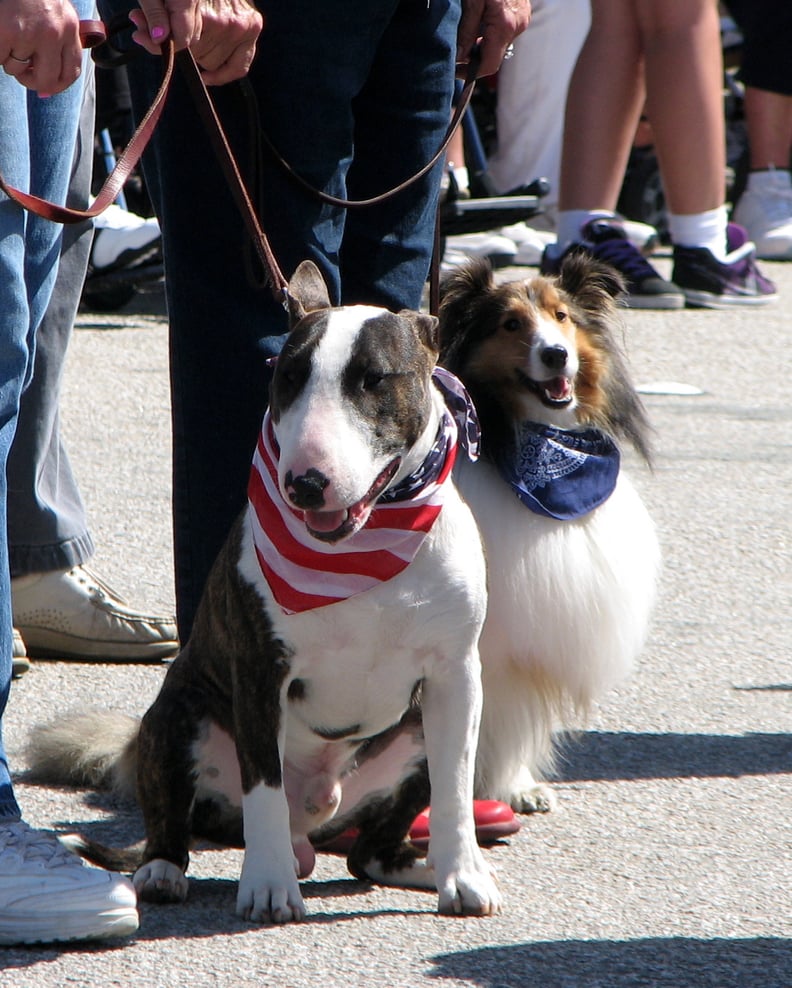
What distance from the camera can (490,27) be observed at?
3391mm

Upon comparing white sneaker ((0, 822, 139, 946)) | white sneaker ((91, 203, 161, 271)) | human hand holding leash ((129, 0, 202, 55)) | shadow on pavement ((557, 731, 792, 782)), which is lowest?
white sneaker ((91, 203, 161, 271))

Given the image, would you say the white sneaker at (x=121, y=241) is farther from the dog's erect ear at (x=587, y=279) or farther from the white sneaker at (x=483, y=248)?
the dog's erect ear at (x=587, y=279)

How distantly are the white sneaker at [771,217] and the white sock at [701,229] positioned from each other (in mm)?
2239

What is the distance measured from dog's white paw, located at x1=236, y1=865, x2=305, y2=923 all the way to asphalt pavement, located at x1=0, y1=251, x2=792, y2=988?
0.03 m

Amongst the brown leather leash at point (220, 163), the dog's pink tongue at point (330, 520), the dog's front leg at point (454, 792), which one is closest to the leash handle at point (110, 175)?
the brown leather leash at point (220, 163)

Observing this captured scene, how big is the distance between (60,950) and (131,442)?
3726 mm

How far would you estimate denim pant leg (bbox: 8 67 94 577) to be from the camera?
389cm

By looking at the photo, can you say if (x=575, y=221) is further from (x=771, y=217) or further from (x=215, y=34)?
(x=215, y=34)

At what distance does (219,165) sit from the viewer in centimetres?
306

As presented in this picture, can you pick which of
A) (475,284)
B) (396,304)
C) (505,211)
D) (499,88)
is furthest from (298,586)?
(499,88)

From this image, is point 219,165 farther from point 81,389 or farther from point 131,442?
point 81,389

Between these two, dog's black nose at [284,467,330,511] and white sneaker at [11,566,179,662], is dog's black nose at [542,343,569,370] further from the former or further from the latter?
white sneaker at [11,566,179,662]

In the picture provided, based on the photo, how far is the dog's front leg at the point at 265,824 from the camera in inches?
104

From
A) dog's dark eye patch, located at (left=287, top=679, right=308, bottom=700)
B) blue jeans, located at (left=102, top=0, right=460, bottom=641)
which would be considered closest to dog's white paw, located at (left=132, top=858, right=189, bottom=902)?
dog's dark eye patch, located at (left=287, top=679, right=308, bottom=700)
